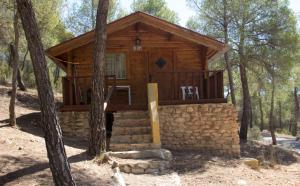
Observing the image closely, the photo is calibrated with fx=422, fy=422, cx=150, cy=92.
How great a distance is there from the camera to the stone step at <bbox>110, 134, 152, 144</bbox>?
446 inches

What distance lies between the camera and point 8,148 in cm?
887

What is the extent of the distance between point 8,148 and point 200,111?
20.2 ft

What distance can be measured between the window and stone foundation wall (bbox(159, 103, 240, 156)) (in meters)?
3.06

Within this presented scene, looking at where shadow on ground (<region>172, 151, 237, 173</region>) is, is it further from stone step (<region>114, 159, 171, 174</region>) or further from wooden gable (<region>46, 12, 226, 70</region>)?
wooden gable (<region>46, 12, 226, 70</region>)

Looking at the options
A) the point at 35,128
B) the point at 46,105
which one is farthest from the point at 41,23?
the point at 46,105

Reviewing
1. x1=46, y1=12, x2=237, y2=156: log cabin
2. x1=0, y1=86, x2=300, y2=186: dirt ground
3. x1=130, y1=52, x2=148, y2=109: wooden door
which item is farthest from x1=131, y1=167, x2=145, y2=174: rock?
x1=130, y1=52, x2=148, y2=109: wooden door

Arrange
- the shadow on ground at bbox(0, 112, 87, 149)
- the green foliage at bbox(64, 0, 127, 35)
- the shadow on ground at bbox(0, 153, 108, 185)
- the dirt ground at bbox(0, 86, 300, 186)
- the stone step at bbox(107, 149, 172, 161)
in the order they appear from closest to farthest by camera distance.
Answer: the shadow on ground at bbox(0, 153, 108, 185) < the dirt ground at bbox(0, 86, 300, 186) < the stone step at bbox(107, 149, 172, 161) < the shadow on ground at bbox(0, 112, 87, 149) < the green foliage at bbox(64, 0, 127, 35)

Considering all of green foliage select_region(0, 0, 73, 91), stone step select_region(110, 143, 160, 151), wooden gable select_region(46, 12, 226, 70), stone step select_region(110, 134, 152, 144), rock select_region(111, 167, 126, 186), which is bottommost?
rock select_region(111, 167, 126, 186)

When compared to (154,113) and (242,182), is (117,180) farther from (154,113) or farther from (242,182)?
(154,113)

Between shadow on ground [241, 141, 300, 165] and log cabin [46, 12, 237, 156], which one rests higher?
log cabin [46, 12, 237, 156]

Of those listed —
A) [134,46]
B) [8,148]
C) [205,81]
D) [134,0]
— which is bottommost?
[8,148]

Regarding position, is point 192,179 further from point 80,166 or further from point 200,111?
point 200,111

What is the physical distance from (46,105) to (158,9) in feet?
77.5

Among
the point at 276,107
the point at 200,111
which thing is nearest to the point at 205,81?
the point at 200,111
